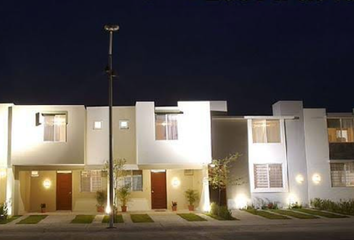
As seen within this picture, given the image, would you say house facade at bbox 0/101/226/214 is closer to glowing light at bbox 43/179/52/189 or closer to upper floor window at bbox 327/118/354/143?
glowing light at bbox 43/179/52/189

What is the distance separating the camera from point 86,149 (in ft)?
92.7

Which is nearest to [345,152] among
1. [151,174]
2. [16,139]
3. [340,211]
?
[340,211]

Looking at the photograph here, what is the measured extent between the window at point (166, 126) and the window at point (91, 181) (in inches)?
184

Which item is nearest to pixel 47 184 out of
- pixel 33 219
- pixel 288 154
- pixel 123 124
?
pixel 33 219

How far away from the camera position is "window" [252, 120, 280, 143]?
3138cm

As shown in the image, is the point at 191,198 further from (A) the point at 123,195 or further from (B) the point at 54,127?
(B) the point at 54,127

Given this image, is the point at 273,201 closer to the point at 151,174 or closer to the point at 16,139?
the point at 151,174

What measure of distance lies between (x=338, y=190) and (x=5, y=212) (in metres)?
18.6

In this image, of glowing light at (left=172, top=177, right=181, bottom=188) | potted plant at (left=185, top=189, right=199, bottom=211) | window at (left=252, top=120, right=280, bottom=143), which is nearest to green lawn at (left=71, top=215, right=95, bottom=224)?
potted plant at (left=185, top=189, right=199, bottom=211)

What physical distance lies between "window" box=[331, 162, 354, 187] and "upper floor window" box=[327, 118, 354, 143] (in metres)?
1.51

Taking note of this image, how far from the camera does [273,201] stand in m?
30.5

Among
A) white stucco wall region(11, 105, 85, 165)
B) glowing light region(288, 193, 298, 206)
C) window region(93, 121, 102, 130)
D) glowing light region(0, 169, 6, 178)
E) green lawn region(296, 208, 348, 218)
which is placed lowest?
green lawn region(296, 208, 348, 218)

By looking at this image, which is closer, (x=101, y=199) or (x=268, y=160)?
(x=101, y=199)

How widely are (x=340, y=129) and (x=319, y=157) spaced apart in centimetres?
225
